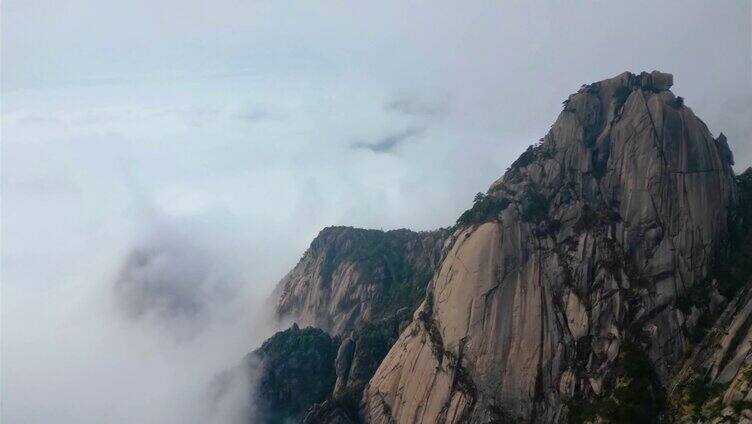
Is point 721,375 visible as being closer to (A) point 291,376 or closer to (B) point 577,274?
(B) point 577,274

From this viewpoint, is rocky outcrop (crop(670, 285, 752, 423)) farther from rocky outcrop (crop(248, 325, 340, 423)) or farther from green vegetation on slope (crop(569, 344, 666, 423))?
rocky outcrop (crop(248, 325, 340, 423))

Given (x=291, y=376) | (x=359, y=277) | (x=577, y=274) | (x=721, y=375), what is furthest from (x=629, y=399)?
(x=359, y=277)

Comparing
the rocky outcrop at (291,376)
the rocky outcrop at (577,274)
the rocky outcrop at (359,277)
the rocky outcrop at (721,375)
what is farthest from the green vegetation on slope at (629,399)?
the rocky outcrop at (359,277)

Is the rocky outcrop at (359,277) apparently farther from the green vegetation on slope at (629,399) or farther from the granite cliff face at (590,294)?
the green vegetation on slope at (629,399)

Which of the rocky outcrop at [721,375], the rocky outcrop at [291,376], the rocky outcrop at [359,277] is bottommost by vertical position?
the rocky outcrop at [721,375]

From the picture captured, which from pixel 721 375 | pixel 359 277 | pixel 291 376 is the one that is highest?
pixel 359 277

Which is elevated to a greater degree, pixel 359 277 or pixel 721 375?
pixel 359 277
